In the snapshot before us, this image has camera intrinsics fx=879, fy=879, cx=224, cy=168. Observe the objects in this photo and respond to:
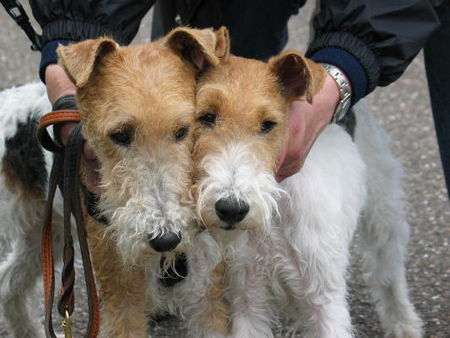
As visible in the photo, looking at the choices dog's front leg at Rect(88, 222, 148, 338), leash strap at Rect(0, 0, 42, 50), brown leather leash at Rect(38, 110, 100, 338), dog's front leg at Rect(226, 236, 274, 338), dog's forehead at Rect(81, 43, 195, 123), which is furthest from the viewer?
leash strap at Rect(0, 0, 42, 50)

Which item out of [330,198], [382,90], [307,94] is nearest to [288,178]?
[330,198]

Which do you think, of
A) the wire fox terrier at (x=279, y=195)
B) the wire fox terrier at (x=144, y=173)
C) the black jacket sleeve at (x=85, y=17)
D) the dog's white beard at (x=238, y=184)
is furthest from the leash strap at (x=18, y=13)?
the dog's white beard at (x=238, y=184)

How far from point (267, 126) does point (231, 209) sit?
501 millimetres

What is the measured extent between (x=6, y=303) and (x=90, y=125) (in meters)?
2.15

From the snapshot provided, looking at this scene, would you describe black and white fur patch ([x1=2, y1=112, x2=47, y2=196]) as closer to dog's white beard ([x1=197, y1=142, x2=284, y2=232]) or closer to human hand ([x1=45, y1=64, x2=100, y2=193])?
human hand ([x1=45, y1=64, x2=100, y2=193])

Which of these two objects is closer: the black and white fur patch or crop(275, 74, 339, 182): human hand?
crop(275, 74, 339, 182): human hand

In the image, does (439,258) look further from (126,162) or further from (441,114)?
(126,162)

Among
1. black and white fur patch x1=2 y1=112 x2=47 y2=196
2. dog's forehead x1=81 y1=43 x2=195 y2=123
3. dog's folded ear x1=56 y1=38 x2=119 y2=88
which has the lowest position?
black and white fur patch x1=2 y1=112 x2=47 y2=196

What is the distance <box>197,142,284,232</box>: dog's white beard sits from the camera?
2.98 metres

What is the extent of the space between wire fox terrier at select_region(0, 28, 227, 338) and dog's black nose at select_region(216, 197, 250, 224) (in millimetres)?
122

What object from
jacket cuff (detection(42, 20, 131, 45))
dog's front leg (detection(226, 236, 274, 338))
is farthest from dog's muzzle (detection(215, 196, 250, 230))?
jacket cuff (detection(42, 20, 131, 45))

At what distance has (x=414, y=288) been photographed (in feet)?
18.8

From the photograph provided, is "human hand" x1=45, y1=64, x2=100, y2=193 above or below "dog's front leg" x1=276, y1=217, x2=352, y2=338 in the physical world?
above

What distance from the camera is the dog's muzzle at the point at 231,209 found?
2.95 metres
